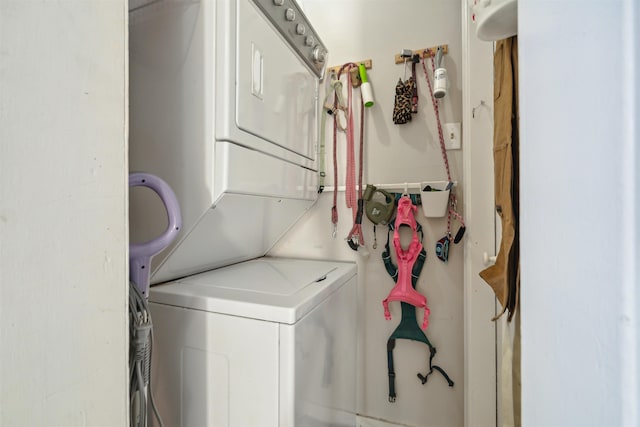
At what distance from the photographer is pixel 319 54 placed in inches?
62.2

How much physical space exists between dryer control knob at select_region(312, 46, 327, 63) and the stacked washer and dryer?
11.8 inches

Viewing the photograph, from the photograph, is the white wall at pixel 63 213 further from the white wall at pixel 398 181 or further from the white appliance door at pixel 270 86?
the white wall at pixel 398 181

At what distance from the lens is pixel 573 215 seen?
366 mm

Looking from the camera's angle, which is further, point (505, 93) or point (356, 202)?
point (356, 202)

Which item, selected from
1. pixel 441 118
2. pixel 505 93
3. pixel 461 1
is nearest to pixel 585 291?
pixel 505 93

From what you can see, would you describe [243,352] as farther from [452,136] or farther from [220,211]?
[452,136]

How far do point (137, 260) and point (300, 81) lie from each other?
1.14m

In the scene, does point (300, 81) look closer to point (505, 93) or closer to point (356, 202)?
point (356, 202)

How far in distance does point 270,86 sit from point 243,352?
40.3 inches

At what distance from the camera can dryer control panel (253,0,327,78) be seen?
1.16 meters

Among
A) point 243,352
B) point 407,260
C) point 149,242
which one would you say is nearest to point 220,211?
point 149,242

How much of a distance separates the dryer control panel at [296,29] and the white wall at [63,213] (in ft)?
2.53

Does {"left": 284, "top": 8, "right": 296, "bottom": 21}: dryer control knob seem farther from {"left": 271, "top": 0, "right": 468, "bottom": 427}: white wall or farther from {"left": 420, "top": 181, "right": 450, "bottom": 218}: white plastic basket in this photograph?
{"left": 420, "top": 181, "right": 450, "bottom": 218}: white plastic basket

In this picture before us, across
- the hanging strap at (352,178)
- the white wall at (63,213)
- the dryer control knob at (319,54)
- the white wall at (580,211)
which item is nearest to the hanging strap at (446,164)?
the hanging strap at (352,178)
